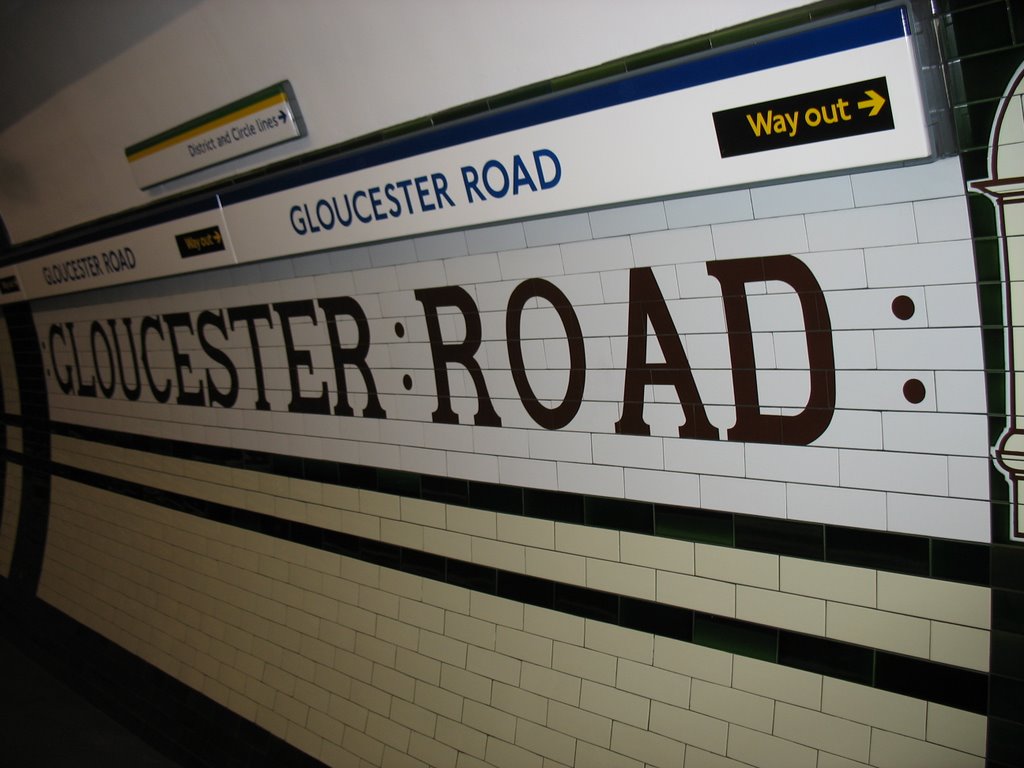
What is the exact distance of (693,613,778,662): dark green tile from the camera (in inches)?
93.0

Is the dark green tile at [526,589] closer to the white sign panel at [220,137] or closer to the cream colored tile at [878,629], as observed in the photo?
the cream colored tile at [878,629]

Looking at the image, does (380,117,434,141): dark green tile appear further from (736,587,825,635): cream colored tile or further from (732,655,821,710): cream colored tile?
(732,655,821,710): cream colored tile

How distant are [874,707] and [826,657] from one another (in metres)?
0.17

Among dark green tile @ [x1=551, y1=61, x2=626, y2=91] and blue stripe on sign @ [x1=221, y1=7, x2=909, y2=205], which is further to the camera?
dark green tile @ [x1=551, y1=61, x2=626, y2=91]

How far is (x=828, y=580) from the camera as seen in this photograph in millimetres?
2219

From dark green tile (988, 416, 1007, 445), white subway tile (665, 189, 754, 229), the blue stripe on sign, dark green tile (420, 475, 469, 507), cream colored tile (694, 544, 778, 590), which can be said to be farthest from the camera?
dark green tile (420, 475, 469, 507)

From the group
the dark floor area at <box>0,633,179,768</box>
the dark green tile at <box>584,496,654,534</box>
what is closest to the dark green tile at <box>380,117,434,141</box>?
the dark green tile at <box>584,496,654,534</box>

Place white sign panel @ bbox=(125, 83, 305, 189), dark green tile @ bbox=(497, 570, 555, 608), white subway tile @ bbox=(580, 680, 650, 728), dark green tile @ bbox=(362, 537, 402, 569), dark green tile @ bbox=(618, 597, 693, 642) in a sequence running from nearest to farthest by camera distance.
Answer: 1. dark green tile @ bbox=(618, 597, 693, 642)
2. white subway tile @ bbox=(580, 680, 650, 728)
3. dark green tile @ bbox=(497, 570, 555, 608)
4. white sign panel @ bbox=(125, 83, 305, 189)
5. dark green tile @ bbox=(362, 537, 402, 569)

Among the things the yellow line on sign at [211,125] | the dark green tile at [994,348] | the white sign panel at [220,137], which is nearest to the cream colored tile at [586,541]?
the dark green tile at [994,348]

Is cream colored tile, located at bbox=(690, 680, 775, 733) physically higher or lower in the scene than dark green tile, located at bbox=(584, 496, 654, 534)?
lower

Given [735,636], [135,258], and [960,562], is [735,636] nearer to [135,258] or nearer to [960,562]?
[960,562]

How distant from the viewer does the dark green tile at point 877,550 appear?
2.06 metres

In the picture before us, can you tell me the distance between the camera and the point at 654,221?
242cm

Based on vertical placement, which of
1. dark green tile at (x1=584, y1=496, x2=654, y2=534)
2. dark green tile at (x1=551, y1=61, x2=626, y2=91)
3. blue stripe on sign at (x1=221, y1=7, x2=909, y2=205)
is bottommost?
dark green tile at (x1=584, y1=496, x2=654, y2=534)
